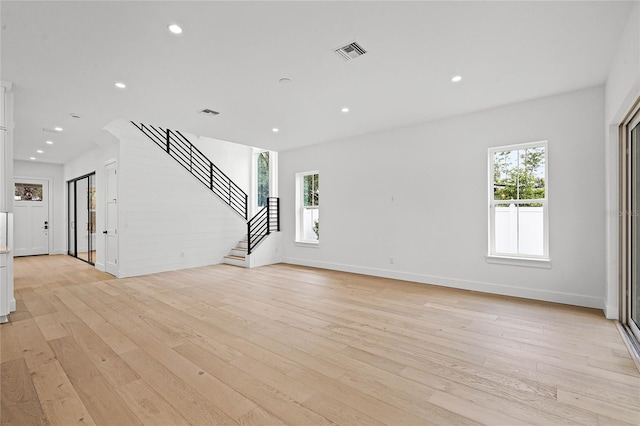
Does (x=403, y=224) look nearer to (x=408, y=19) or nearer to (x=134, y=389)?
(x=408, y=19)

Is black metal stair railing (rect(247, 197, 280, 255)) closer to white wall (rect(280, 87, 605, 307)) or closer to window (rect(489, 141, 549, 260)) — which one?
white wall (rect(280, 87, 605, 307))

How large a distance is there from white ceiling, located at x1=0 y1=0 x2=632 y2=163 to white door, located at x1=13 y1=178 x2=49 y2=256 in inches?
244

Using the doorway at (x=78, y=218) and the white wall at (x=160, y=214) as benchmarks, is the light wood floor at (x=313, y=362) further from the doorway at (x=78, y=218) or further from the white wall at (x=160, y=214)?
the doorway at (x=78, y=218)

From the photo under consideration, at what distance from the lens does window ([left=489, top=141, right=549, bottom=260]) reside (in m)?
4.52

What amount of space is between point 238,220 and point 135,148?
3099 millimetres

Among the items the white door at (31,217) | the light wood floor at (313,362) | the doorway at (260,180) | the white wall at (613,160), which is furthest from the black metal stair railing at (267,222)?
the white door at (31,217)

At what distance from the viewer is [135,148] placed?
6.48 m

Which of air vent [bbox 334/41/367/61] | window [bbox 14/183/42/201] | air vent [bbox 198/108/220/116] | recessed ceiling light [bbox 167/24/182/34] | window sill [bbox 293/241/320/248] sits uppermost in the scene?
recessed ceiling light [bbox 167/24/182/34]

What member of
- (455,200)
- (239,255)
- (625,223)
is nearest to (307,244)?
(239,255)

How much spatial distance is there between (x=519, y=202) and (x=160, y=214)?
7.08 metres

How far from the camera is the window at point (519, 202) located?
4.52m

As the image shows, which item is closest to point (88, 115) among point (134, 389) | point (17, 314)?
point (17, 314)

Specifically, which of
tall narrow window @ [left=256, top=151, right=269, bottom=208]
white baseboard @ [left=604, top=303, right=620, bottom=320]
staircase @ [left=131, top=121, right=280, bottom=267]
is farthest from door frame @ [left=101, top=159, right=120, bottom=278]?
white baseboard @ [left=604, top=303, right=620, bottom=320]

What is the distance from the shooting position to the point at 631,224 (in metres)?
3.33
